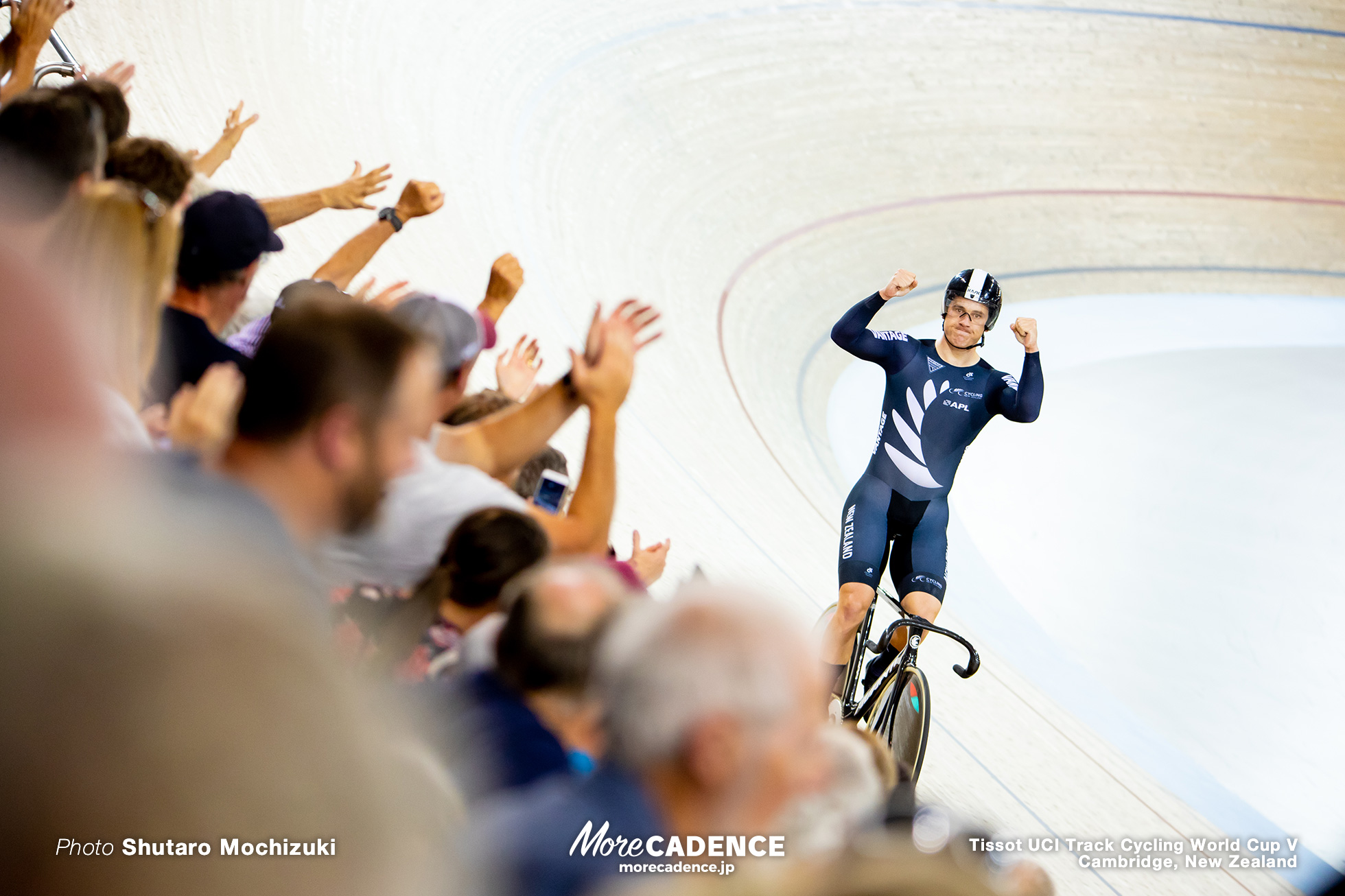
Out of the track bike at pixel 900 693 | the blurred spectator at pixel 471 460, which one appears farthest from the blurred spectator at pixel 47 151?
the track bike at pixel 900 693

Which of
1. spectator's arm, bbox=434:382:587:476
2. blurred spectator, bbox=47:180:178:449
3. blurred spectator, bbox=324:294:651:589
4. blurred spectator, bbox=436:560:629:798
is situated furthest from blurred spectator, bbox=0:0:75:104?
blurred spectator, bbox=436:560:629:798

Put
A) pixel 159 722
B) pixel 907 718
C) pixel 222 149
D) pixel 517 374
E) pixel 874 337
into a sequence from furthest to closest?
pixel 222 149 → pixel 874 337 → pixel 907 718 → pixel 517 374 → pixel 159 722

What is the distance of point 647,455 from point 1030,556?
198cm

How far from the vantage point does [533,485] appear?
2.56 m

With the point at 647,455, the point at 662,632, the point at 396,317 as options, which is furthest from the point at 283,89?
the point at 662,632

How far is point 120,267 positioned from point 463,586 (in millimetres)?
793

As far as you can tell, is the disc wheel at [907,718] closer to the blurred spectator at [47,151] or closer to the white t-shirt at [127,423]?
the white t-shirt at [127,423]

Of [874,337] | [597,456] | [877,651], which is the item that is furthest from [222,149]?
[877,651]

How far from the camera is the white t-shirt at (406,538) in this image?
1888 millimetres

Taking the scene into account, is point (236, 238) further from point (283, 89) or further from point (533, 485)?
point (283, 89)

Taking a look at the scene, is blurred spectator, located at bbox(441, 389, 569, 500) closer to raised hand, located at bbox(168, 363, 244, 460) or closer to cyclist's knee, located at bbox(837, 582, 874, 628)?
raised hand, located at bbox(168, 363, 244, 460)

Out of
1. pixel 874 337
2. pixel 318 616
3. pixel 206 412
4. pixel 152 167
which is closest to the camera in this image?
pixel 318 616

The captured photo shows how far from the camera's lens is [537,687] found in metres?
1.42

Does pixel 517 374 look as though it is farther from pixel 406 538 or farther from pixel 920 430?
pixel 920 430
